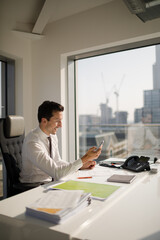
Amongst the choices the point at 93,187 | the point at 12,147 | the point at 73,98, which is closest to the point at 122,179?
the point at 93,187

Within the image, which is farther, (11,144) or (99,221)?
(11,144)

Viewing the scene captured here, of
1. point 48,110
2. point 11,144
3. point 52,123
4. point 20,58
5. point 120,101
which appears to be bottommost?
point 11,144

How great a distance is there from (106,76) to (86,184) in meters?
2.37

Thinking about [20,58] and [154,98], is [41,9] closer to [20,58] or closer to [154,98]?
[20,58]

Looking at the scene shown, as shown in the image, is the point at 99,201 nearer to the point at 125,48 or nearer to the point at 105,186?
the point at 105,186

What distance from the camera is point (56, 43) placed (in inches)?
146

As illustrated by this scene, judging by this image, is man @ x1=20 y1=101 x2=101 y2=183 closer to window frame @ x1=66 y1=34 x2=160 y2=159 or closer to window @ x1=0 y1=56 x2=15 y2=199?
window frame @ x1=66 y1=34 x2=160 y2=159

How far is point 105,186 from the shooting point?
1478 mm

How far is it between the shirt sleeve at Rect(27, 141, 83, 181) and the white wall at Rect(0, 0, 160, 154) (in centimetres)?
190

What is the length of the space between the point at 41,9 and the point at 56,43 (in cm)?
56

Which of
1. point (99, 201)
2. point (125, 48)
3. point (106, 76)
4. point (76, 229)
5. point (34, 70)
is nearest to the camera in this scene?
point (76, 229)

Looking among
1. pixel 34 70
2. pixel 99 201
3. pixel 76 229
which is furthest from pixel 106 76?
pixel 76 229

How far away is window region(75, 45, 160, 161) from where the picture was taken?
3.18 m

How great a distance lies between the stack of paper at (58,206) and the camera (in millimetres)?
Answer: 964
